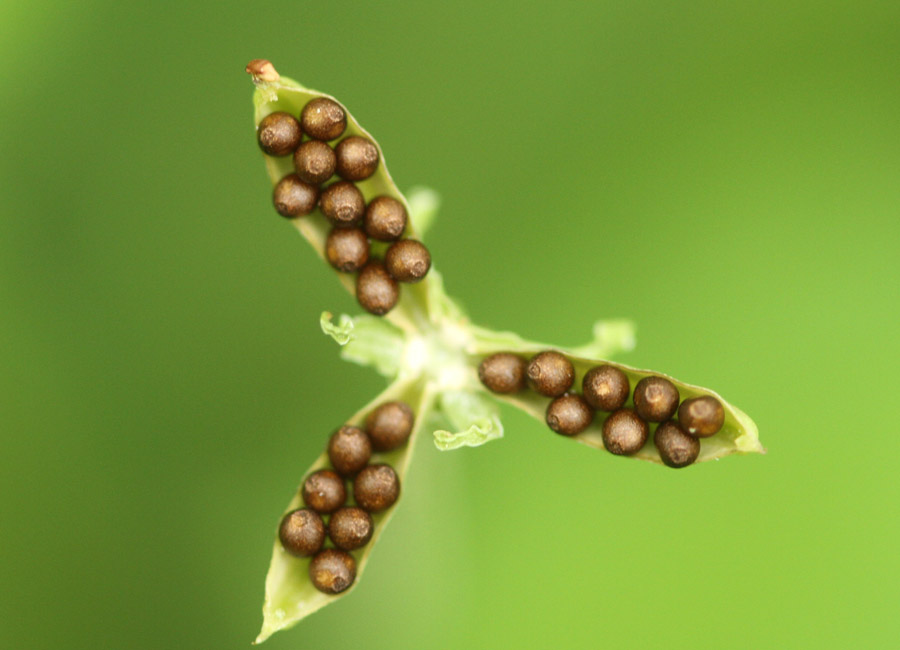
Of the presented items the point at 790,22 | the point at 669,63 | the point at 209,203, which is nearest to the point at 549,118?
the point at 669,63

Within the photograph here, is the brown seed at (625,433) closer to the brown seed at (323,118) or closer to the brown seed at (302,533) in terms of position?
the brown seed at (302,533)

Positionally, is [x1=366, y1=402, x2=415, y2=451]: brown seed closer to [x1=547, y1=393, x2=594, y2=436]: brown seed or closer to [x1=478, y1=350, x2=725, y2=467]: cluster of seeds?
[x1=478, y1=350, x2=725, y2=467]: cluster of seeds

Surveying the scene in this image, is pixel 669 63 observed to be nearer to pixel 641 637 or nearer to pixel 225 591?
pixel 641 637

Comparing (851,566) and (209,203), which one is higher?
(209,203)

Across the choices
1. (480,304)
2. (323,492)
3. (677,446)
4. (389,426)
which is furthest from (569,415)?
(480,304)

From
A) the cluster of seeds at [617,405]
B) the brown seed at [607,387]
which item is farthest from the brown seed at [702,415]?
the brown seed at [607,387]

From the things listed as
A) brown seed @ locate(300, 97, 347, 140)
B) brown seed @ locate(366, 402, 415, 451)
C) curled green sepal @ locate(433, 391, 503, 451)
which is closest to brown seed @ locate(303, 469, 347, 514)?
brown seed @ locate(366, 402, 415, 451)
